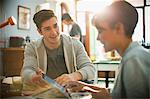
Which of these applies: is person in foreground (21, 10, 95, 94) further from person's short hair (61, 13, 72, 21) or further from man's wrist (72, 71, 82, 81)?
person's short hair (61, 13, 72, 21)

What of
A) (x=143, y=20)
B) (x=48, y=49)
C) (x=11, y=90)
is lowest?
(x=11, y=90)

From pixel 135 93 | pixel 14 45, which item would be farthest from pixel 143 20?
pixel 14 45

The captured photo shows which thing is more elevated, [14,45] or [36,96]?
[14,45]

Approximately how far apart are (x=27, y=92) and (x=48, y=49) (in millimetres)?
274

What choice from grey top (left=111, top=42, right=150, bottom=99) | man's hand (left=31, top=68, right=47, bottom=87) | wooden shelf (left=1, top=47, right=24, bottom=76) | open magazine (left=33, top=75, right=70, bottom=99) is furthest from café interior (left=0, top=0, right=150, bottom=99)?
grey top (left=111, top=42, right=150, bottom=99)

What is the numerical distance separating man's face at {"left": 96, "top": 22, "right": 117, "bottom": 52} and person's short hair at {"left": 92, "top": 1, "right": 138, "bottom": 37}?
0.02m

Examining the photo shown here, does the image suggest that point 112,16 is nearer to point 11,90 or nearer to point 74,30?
point 11,90

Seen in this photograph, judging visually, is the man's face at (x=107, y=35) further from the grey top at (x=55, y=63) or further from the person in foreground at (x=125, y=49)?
the grey top at (x=55, y=63)

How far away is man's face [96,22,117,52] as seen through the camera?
0.66m

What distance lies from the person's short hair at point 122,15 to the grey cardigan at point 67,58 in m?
0.43

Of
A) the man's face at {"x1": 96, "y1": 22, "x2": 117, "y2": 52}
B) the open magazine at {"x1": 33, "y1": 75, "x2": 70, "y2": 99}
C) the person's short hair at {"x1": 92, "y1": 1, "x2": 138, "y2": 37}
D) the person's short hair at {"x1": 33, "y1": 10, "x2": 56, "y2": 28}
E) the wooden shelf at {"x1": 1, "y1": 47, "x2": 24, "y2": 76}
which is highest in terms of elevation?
the person's short hair at {"x1": 33, "y1": 10, "x2": 56, "y2": 28}

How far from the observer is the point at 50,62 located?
1094 mm

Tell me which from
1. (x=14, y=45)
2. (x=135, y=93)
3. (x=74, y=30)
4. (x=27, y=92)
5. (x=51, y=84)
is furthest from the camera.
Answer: (x=14, y=45)

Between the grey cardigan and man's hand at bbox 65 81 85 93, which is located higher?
the grey cardigan
